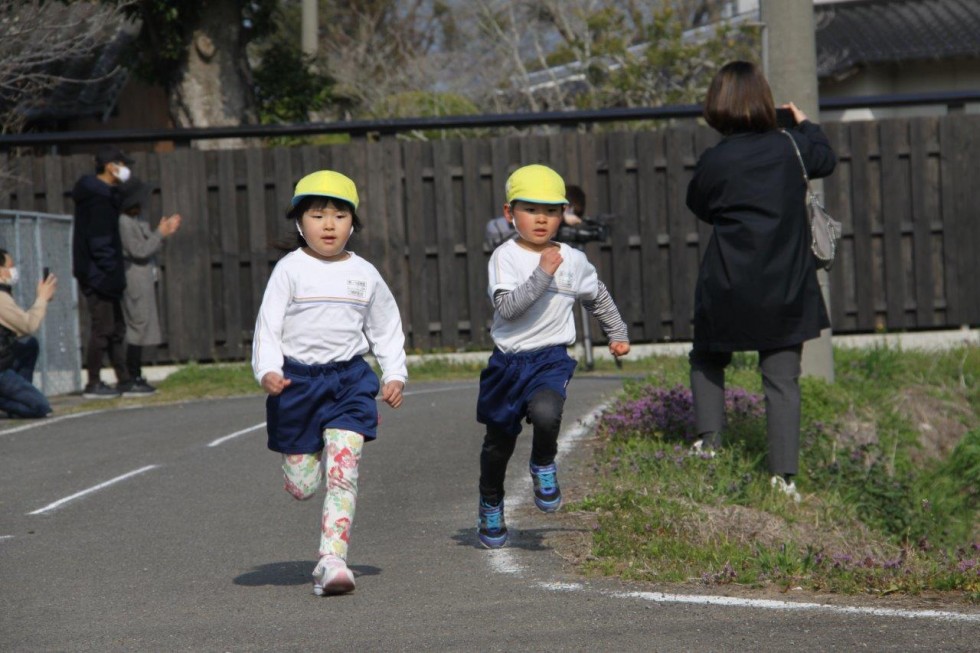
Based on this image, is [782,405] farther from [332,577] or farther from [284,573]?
[332,577]

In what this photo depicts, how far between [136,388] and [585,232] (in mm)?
4390

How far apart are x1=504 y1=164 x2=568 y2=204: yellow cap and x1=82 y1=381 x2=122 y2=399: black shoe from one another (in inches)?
328

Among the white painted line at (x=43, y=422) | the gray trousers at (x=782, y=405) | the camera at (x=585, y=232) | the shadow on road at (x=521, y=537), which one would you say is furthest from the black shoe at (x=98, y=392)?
the gray trousers at (x=782, y=405)

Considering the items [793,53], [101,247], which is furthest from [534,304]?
[101,247]

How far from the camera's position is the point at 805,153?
7664 millimetres

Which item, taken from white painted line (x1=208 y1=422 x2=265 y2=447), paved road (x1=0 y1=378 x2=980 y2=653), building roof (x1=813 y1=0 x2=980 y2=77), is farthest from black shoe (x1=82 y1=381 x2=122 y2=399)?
building roof (x1=813 y1=0 x2=980 y2=77)

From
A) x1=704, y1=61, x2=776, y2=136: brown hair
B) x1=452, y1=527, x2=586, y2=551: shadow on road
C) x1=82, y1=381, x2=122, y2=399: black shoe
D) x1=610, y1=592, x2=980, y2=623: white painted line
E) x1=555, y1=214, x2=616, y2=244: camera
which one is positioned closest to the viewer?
x1=610, y1=592, x2=980, y2=623: white painted line

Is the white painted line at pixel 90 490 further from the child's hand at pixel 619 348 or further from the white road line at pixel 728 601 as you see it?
the child's hand at pixel 619 348

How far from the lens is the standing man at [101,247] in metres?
13.7

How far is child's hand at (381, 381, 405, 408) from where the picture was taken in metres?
6.27

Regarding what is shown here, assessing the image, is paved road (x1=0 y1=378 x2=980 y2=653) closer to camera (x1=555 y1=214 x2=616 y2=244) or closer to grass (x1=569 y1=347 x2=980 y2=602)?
grass (x1=569 y1=347 x2=980 y2=602)

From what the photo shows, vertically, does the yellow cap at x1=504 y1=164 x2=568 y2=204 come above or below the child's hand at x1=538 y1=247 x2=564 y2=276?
above

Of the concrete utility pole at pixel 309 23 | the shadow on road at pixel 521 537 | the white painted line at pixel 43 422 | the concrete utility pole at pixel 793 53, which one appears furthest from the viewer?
the concrete utility pole at pixel 309 23

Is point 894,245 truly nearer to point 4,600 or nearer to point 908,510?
point 908,510
